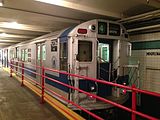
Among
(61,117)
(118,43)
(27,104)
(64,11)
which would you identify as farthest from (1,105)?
(118,43)

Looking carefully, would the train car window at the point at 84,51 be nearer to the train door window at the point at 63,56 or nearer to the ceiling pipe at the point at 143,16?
the train door window at the point at 63,56

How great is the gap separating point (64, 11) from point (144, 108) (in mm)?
4570

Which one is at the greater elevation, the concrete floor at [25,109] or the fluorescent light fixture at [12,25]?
the fluorescent light fixture at [12,25]

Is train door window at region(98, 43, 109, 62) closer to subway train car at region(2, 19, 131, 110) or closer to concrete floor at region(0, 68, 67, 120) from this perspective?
subway train car at region(2, 19, 131, 110)

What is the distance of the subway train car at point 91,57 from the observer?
5.06 m

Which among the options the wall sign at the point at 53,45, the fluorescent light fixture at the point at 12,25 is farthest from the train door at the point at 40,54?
the fluorescent light fixture at the point at 12,25

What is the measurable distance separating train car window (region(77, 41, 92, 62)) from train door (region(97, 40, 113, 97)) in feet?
1.50

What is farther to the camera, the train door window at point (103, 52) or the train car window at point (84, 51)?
the train door window at point (103, 52)

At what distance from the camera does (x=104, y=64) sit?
582 centimetres

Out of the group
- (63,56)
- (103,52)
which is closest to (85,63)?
(63,56)

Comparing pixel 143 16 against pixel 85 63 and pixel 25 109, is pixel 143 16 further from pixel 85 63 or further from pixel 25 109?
pixel 25 109

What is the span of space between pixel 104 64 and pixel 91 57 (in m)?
0.68

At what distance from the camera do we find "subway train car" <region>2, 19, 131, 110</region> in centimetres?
506

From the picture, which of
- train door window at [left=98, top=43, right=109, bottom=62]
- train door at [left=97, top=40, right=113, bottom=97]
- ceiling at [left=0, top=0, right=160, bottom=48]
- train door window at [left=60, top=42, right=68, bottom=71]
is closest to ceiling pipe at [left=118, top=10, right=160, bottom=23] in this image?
ceiling at [left=0, top=0, right=160, bottom=48]
